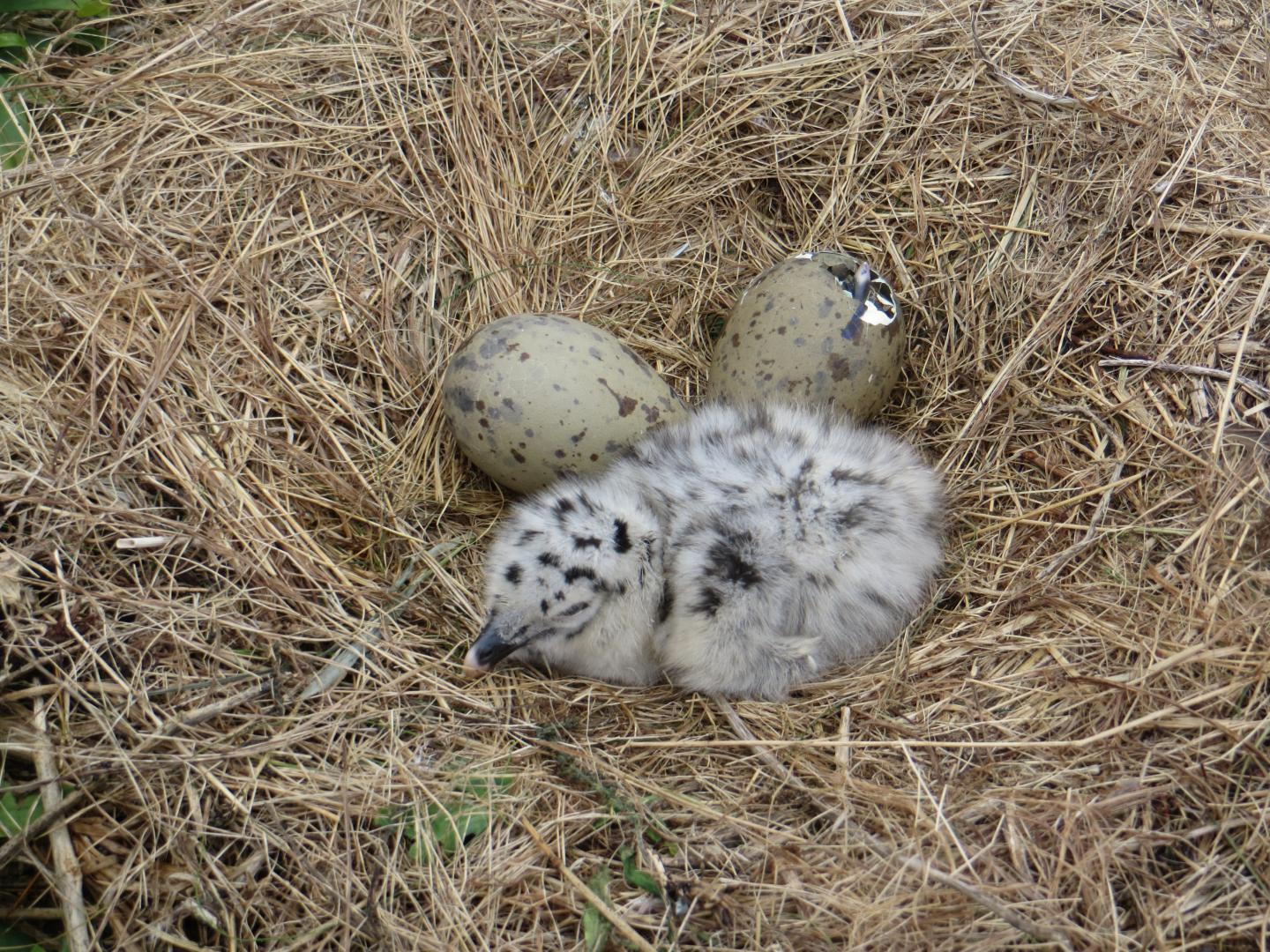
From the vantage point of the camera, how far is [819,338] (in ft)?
8.45

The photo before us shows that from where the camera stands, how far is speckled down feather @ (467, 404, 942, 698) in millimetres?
2289

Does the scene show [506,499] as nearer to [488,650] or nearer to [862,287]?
[488,650]

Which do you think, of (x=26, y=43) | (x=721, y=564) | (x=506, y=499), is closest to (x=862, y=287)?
(x=721, y=564)

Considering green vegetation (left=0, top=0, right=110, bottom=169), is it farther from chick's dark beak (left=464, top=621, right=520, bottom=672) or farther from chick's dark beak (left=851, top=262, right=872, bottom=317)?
chick's dark beak (left=851, top=262, right=872, bottom=317)

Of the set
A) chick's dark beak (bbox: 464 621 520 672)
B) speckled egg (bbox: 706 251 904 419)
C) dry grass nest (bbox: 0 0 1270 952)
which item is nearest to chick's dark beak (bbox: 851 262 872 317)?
speckled egg (bbox: 706 251 904 419)

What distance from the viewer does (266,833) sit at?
1.84 m

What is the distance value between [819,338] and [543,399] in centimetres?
76

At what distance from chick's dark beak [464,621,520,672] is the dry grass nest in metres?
0.08

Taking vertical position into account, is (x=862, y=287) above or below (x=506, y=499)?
above

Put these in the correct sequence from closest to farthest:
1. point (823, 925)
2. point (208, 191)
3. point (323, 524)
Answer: point (823, 925) → point (323, 524) → point (208, 191)

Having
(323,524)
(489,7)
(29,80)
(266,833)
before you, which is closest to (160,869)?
(266,833)

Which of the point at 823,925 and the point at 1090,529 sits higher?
the point at 1090,529

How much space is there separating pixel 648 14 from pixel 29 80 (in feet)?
6.17

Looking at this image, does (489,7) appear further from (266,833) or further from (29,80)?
(266,833)
